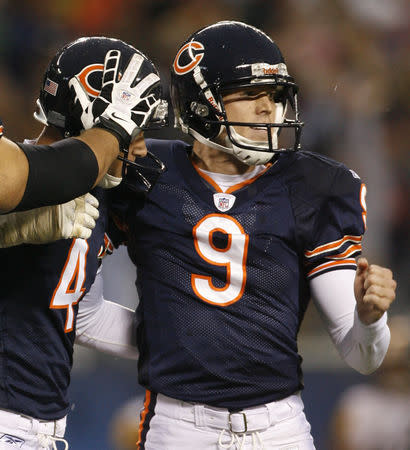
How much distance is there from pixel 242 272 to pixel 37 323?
19.8 inches

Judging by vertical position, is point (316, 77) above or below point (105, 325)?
above

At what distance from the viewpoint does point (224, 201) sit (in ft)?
6.30

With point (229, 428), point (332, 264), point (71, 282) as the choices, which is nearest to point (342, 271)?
point (332, 264)

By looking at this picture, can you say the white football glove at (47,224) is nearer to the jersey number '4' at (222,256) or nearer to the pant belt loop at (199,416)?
the jersey number '4' at (222,256)

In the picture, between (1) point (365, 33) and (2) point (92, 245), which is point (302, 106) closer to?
(1) point (365, 33)

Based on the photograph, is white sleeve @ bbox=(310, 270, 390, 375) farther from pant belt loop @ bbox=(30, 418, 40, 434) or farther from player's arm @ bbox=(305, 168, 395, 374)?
pant belt loop @ bbox=(30, 418, 40, 434)

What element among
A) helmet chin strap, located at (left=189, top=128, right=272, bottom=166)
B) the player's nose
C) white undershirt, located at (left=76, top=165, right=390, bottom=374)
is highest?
the player's nose

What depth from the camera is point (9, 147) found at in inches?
52.5

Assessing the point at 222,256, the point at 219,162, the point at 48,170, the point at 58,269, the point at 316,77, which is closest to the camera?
the point at 48,170

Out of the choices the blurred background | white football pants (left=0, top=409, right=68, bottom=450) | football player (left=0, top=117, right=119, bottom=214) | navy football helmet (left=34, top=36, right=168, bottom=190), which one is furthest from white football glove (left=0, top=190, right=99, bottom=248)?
the blurred background

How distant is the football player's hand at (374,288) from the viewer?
5.28 feet

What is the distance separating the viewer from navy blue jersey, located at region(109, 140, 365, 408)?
1.85m

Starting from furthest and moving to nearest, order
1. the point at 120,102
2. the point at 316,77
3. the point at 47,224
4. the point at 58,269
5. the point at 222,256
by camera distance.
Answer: the point at 316,77 → the point at 222,256 → the point at 58,269 → the point at 120,102 → the point at 47,224

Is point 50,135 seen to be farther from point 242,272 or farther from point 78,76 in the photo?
point 242,272
